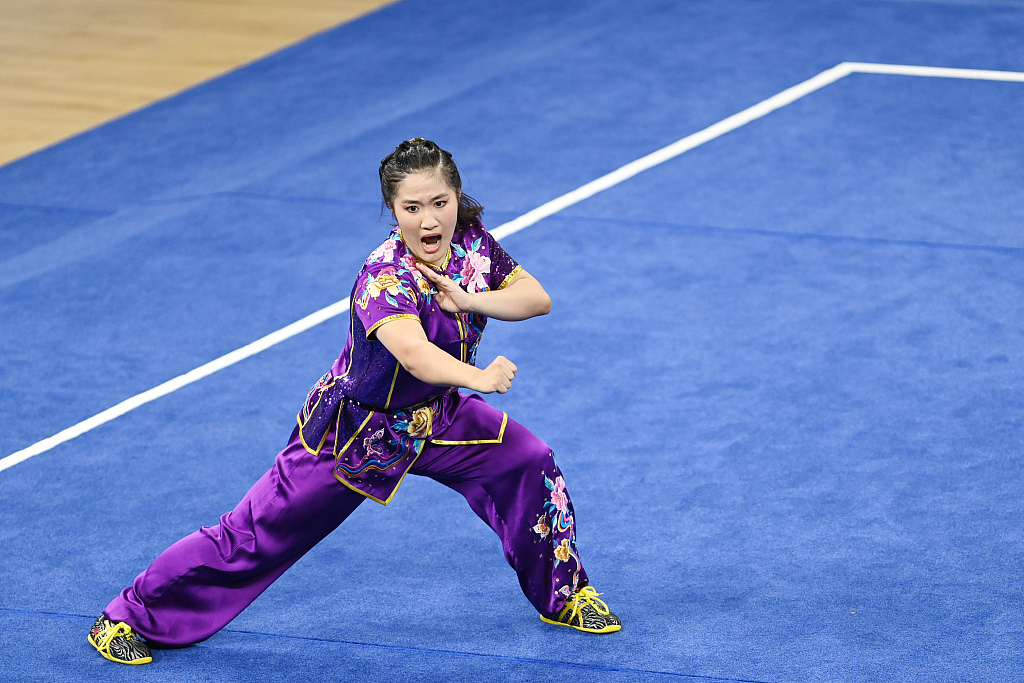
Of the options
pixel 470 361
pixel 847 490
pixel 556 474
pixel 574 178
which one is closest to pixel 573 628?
pixel 556 474

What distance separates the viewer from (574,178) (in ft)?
25.9

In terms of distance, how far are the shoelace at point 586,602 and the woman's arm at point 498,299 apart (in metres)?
0.90

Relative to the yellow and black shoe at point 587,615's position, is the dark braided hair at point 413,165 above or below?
above

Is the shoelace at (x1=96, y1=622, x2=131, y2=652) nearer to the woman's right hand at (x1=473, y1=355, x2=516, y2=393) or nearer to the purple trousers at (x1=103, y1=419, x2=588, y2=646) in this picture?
the purple trousers at (x1=103, y1=419, x2=588, y2=646)

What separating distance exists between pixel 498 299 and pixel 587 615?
3.56 feet

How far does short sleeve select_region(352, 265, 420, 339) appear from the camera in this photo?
3537mm

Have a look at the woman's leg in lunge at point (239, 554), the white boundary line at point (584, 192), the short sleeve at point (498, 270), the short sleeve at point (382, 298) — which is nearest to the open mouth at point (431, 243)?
the short sleeve at point (382, 298)

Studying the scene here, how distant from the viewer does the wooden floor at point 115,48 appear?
9336 millimetres

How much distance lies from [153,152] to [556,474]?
5.31 meters

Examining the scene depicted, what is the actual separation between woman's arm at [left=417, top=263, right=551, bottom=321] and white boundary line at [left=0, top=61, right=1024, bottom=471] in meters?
2.41

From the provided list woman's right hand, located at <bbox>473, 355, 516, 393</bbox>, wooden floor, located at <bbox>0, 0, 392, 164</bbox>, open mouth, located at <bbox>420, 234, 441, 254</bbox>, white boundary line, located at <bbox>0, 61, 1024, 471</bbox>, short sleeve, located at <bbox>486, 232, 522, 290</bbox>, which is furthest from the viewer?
wooden floor, located at <bbox>0, 0, 392, 164</bbox>

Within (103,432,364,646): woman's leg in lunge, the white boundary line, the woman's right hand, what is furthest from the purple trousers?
the white boundary line

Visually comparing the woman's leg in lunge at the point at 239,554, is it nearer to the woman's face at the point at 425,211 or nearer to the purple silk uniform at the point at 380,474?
the purple silk uniform at the point at 380,474

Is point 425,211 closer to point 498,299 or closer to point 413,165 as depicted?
point 413,165
